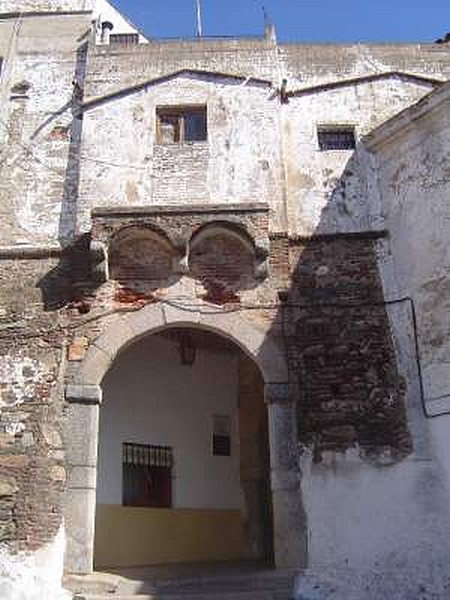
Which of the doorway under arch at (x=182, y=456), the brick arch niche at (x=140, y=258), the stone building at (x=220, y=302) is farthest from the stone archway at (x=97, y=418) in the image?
the doorway under arch at (x=182, y=456)

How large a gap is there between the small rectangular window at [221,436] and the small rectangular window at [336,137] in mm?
4919

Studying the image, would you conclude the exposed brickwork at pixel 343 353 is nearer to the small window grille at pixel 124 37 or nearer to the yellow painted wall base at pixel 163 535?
the yellow painted wall base at pixel 163 535

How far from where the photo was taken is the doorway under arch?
1148 centimetres

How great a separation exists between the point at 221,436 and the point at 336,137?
5.33 meters

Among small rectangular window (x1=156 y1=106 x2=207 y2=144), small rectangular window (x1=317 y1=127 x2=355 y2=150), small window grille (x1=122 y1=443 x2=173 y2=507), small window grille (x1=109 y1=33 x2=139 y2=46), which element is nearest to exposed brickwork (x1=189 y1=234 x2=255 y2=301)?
small rectangular window (x1=156 y1=106 x2=207 y2=144)

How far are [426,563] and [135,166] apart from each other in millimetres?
6570

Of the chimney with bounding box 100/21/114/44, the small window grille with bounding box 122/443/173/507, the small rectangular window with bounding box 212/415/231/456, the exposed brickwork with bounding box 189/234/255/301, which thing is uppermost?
the chimney with bounding box 100/21/114/44

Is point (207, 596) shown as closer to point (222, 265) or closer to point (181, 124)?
point (222, 265)

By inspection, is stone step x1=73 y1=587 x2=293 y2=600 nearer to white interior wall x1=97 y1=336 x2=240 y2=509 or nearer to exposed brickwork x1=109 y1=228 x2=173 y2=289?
white interior wall x1=97 y1=336 x2=240 y2=509

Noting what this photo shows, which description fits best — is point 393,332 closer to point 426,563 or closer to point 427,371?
point 427,371

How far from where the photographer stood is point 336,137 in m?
11.5

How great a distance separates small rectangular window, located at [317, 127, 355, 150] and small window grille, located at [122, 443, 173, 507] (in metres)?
Answer: 5.44

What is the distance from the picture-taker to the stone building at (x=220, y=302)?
886 cm

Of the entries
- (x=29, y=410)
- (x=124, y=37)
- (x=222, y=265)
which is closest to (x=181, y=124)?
(x=222, y=265)
